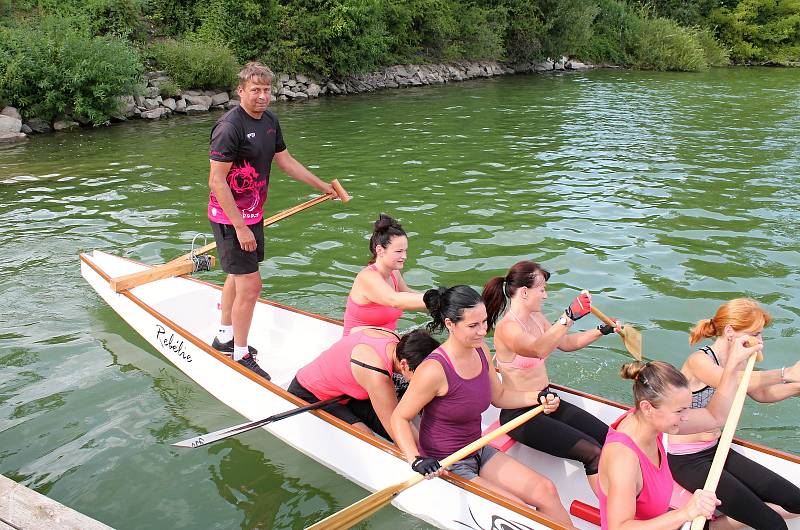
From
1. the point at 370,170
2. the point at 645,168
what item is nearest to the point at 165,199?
the point at 370,170

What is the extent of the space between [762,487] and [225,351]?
443 centimetres

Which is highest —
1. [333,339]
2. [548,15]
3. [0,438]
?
[548,15]

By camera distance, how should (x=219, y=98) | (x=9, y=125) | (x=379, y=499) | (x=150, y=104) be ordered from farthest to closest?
(x=219, y=98) < (x=150, y=104) < (x=9, y=125) < (x=379, y=499)

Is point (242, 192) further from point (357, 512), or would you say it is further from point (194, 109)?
point (194, 109)

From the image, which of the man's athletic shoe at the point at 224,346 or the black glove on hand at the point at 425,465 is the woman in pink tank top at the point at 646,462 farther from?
the man's athletic shoe at the point at 224,346

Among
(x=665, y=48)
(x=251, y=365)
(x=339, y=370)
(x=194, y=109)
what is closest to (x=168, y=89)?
(x=194, y=109)

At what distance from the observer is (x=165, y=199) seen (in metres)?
12.5

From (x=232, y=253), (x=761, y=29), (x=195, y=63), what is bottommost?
(x=232, y=253)

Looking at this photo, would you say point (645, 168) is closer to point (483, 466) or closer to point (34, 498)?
point (483, 466)

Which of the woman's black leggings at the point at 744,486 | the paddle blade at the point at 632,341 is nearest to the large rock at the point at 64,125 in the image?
the paddle blade at the point at 632,341

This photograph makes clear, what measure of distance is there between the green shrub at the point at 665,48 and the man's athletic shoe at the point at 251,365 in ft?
113

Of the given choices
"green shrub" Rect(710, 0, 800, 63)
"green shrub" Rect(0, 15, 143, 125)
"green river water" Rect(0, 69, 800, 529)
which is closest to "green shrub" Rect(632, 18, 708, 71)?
"green shrub" Rect(710, 0, 800, 63)

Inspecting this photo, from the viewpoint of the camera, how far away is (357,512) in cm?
400

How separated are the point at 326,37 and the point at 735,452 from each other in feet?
78.6
